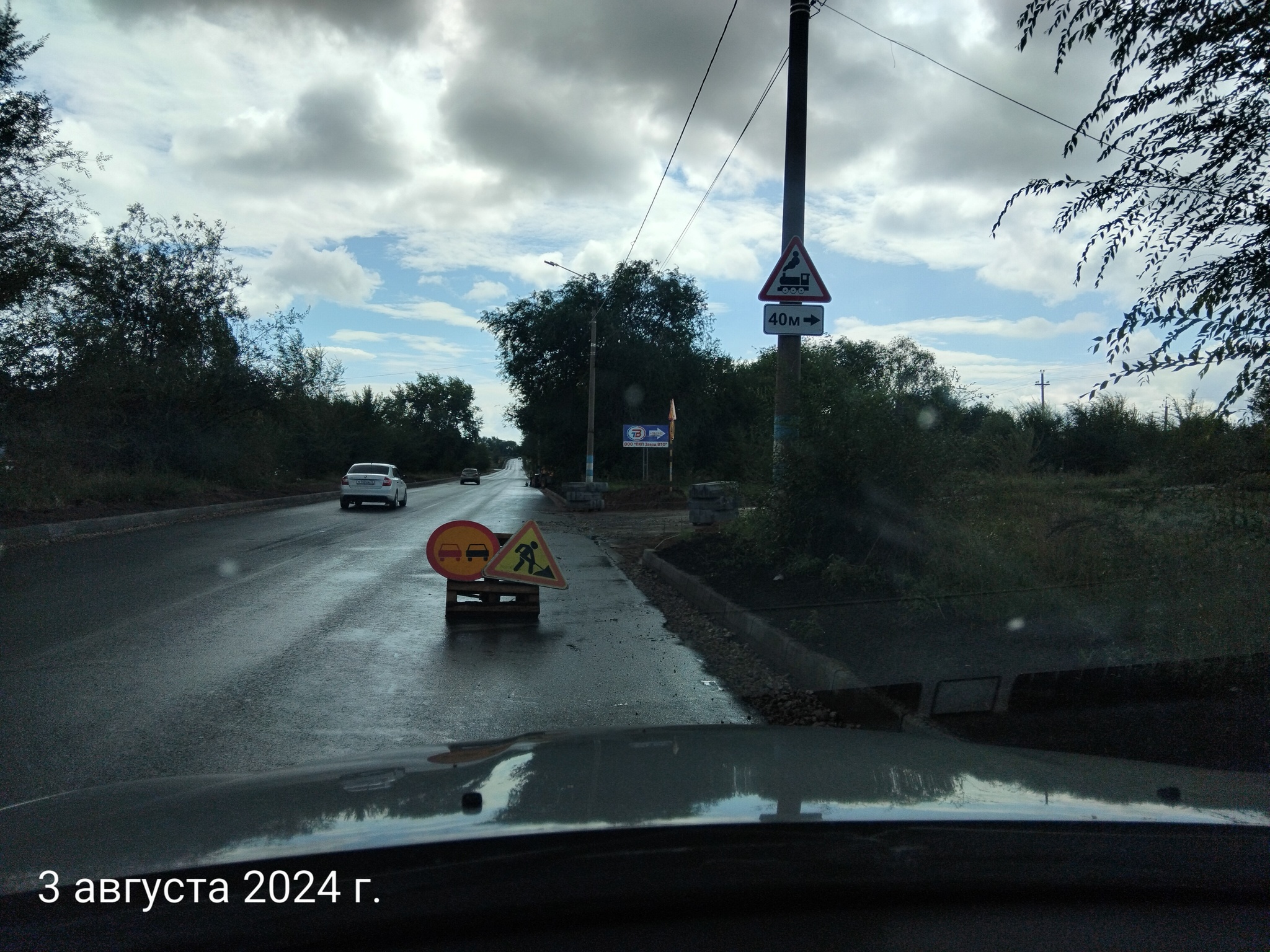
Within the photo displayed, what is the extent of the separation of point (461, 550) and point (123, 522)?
14380mm

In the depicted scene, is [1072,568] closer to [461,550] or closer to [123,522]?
[461,550]

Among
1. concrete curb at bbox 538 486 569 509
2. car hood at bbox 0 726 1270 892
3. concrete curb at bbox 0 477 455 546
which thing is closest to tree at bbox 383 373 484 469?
concrete curb at bbox 538 486 569 509

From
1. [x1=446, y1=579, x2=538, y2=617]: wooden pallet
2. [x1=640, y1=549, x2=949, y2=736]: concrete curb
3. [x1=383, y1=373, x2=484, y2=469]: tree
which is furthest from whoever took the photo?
[x1=383, y1=373, x2=484, y2=469]: tree

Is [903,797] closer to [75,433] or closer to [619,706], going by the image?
[619,706]

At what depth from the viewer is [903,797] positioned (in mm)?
2836

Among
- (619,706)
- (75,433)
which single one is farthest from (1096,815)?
(75,433)

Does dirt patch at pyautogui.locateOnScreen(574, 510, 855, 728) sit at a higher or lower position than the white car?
lower

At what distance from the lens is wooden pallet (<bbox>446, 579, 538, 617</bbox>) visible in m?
10.1

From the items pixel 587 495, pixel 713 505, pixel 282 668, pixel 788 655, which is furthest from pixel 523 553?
pixel 587 495

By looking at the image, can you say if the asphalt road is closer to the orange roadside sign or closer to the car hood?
the orange roadside sign

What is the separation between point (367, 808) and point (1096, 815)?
2.12 meters

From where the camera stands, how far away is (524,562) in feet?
33.1

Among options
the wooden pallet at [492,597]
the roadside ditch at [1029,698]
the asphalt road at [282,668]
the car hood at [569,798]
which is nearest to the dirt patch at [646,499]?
the asphalt road at [282,668]

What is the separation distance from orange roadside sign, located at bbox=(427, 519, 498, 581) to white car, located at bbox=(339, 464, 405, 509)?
21.3 meters
